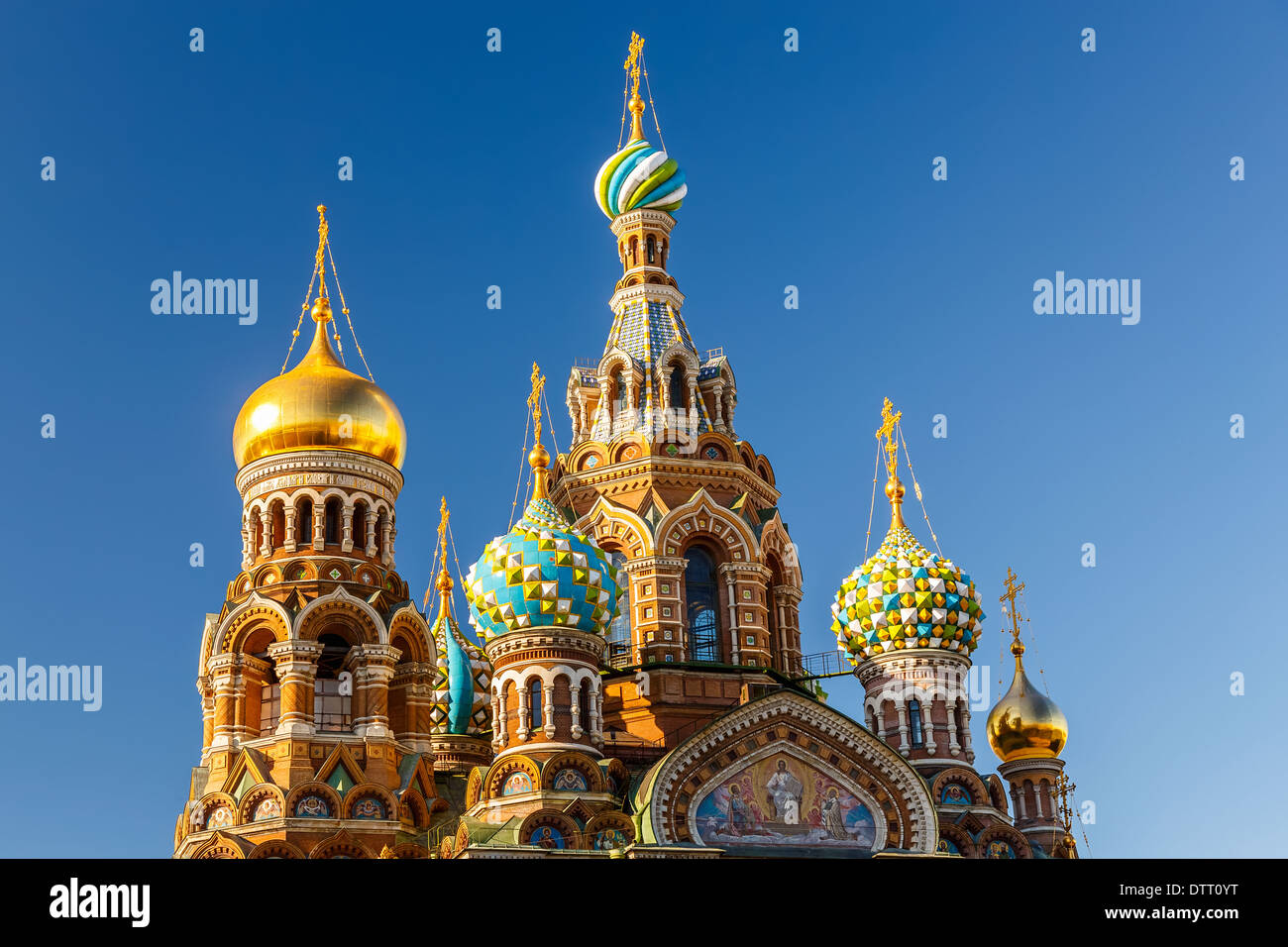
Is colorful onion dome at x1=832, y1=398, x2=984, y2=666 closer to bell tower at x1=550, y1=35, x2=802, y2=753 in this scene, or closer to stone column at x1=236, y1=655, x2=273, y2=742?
bell tower at x1=550, y1=35, x2=802, y2=753

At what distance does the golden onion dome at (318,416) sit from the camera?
3250cm

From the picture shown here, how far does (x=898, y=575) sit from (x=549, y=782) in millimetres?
8134

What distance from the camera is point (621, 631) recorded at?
113ft

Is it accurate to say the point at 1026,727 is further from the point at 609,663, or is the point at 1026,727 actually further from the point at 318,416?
the point at 318,416

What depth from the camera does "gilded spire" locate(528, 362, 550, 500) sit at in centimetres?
3334

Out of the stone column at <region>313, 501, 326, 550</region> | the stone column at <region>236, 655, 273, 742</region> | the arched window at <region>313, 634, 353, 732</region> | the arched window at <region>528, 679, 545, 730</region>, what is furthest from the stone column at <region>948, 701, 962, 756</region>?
the stone column at <region>236, 655, 273, 742</region>

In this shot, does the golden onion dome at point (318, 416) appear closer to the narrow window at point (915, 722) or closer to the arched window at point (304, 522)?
the arched window at point (304, 522)

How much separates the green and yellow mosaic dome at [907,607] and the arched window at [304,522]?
974cm

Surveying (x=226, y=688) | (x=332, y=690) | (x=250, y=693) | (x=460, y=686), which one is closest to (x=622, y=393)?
(x=460, y=686)

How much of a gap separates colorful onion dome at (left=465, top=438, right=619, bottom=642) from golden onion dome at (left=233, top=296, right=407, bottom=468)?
3280 mm

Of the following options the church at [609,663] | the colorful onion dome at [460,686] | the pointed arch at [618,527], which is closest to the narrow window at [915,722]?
the church at [609,663]
